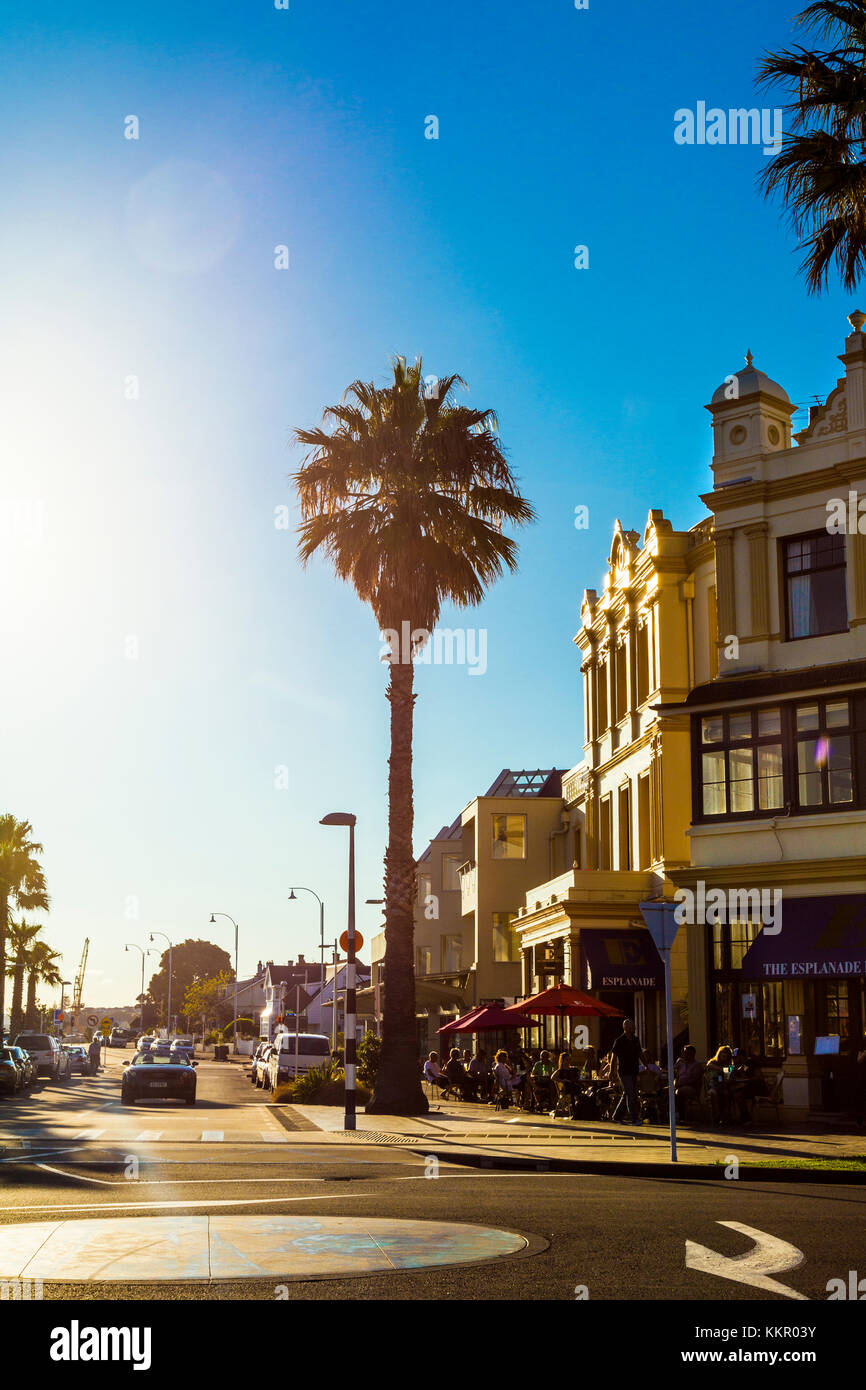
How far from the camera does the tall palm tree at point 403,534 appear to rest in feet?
93.2

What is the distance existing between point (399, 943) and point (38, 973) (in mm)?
69540

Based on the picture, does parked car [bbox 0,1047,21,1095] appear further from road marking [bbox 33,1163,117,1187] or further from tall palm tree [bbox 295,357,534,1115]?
road marking [bbox 33,1163,117,1187]

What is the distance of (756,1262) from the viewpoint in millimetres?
9266

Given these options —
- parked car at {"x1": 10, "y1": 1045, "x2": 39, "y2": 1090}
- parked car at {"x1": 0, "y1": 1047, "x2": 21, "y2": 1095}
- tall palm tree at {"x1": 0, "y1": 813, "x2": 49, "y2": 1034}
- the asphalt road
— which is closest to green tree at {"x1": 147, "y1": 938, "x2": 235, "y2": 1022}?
tall palm tree at {"x1": 0, "y1": 813, "x2": 49, "y2": 1034}

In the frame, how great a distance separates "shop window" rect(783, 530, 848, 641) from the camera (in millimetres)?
27969

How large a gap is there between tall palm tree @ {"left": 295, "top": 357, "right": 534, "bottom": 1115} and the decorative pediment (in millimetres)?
5920

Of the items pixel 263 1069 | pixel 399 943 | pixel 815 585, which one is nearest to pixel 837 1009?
pixel 815 585

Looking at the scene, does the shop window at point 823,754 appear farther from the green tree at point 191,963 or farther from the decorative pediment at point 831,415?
the green tree at point 191,963

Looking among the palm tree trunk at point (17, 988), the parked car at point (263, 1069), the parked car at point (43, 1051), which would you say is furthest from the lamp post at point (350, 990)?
the palm tree trunk at point (17, 988)

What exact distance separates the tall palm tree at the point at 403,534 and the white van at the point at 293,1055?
1337cm

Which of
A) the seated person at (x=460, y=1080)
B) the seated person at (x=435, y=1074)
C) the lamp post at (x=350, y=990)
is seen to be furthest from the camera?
the seated person at (x=435, y=1074)

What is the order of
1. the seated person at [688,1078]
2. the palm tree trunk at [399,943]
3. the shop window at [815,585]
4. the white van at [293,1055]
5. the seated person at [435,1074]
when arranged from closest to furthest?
the seated person at [688,1078] < the shop window at [815,585] < the palm tree trunk at [399,943] < the seated person at [435,1074] < the white van at [293,1055]
